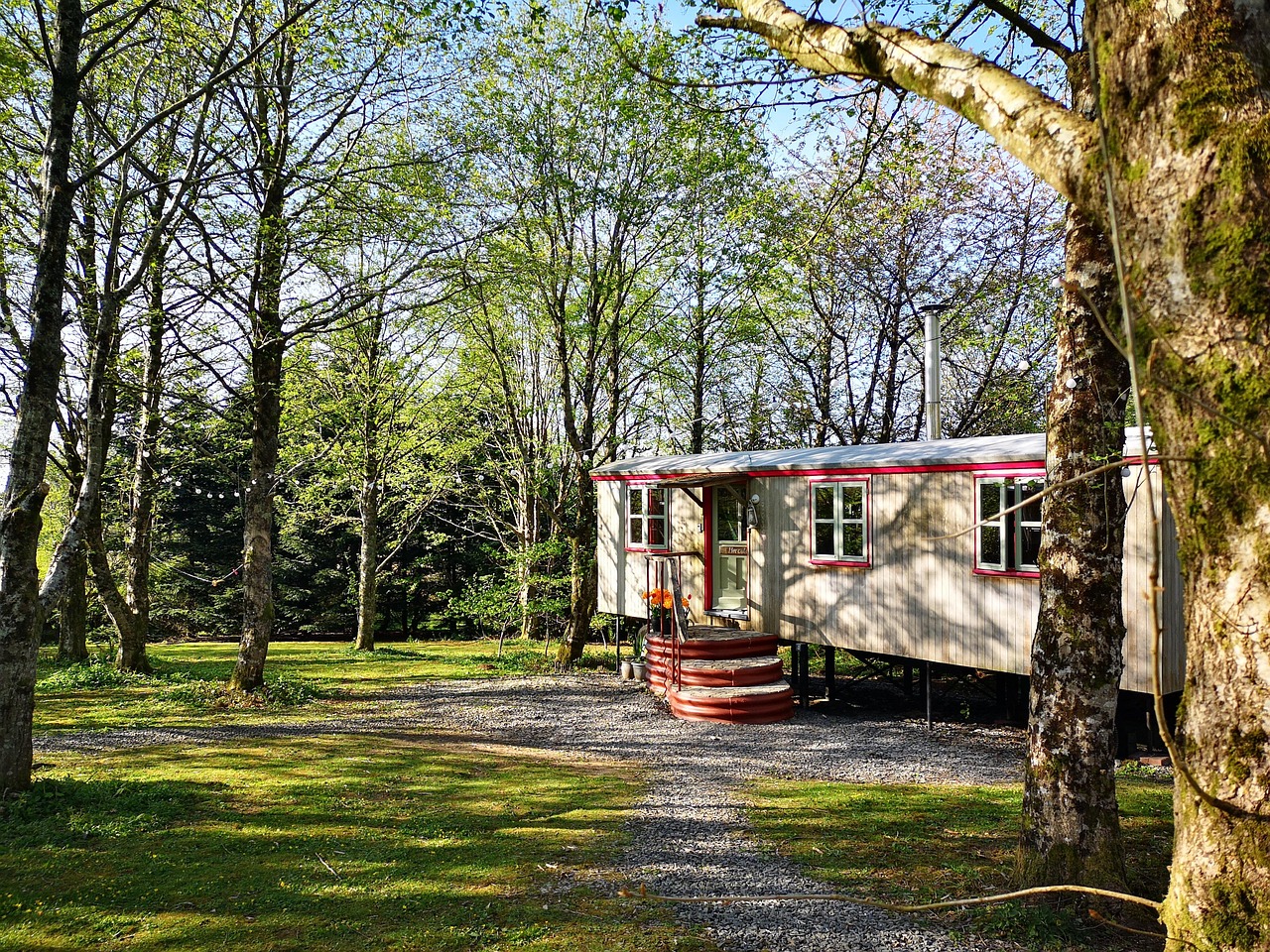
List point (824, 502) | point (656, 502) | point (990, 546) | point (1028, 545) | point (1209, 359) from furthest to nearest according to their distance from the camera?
point (656, 502) → point (824, 502) → point (990, 546) → point (1028, 545) → point (1209, 359)

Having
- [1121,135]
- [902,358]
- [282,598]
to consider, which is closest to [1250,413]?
[1121,135]

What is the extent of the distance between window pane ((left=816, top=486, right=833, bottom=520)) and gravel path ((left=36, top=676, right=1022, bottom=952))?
2966mm

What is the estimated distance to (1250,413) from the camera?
1.62 m

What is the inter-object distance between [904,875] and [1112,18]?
16.4 feet

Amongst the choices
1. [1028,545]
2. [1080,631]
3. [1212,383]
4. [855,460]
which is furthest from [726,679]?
[1212,383]

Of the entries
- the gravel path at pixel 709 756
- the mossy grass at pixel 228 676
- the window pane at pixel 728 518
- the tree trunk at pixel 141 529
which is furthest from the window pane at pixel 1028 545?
the tree trunk at pixel 141 529

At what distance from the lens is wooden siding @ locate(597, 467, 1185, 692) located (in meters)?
8.82

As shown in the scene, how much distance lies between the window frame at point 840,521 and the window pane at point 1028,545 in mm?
2064

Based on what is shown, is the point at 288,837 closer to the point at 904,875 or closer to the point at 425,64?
the point at 904,875

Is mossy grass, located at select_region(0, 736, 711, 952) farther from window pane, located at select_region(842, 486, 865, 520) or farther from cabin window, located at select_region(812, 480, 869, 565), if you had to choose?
window pane, located at select_region(842, 486, 865, 520)

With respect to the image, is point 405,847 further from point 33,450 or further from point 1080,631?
point 1080,631

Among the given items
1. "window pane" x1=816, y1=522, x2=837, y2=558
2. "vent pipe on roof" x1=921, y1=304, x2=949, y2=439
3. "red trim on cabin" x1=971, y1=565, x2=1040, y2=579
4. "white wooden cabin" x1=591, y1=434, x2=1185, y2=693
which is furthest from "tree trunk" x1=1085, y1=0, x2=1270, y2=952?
"vent pipe on roof" x1=921, y1=304, x2=949, y2=439

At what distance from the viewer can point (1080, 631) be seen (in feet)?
15.7

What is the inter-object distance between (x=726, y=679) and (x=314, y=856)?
666cm
